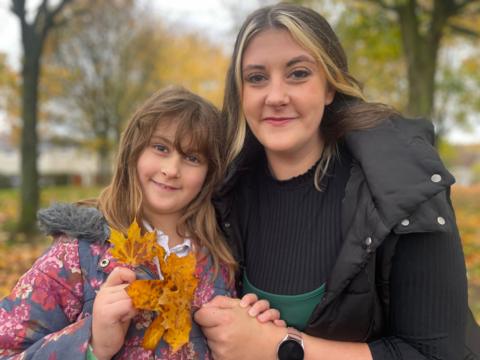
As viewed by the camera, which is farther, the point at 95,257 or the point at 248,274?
the point at 248,274

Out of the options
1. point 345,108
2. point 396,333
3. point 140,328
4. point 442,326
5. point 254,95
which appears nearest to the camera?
point 442,326

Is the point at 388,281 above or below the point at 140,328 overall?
above

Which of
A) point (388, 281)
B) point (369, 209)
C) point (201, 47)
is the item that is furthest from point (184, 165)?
point (201, 47)

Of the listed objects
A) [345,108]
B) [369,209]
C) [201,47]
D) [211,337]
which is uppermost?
[201,47]

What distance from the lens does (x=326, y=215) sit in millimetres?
2055

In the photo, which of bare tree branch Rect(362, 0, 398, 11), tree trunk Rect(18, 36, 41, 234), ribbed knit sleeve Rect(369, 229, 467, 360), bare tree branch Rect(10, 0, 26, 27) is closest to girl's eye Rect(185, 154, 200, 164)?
ribbed knit sleeve Rect(369, 229, 467, 360)

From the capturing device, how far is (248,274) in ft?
7.25

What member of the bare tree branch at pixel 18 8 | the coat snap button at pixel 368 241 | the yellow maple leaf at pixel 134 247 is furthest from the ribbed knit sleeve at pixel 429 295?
the bare tree branch at pixel 18 8

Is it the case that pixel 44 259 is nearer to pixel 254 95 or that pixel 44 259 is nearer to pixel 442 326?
pixel 254 95

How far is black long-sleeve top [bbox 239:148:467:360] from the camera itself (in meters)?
1.70

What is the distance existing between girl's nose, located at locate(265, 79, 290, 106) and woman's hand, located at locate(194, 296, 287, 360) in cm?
87

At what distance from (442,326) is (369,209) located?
50cm

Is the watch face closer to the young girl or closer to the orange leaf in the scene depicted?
the young girl

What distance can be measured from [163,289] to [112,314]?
205 millimetres
